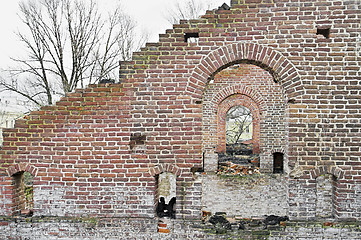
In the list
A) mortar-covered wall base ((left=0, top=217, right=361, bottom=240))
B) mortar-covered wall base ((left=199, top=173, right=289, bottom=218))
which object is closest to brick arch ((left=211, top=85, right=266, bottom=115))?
mortar-covered wall base ((left=199, top=173, right=289, bottom=218))

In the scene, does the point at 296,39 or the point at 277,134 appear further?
the point at 277,134

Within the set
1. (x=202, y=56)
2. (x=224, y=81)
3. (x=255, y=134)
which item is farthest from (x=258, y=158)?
(x=202, y=56)

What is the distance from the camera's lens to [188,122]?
4.18 meters

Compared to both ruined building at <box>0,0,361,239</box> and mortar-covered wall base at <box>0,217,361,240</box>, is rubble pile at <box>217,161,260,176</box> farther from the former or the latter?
mortar-covered wall base at <box>0,217,361,240</box>

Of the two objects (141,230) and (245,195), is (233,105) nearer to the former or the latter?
(245,195)

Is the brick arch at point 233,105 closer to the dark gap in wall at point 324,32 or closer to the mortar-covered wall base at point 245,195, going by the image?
the mortar-covered wall base at point 245,195

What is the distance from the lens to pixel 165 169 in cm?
419

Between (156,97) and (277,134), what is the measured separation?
696cm

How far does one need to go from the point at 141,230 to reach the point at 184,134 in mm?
1852

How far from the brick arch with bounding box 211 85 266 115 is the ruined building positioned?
5.63 metres

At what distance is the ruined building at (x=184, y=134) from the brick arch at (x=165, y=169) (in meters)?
0.02

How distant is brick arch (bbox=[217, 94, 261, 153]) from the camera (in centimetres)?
1043

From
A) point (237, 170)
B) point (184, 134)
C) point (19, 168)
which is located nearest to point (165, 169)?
point (184, 134)

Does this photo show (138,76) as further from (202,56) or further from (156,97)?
(202,56)
